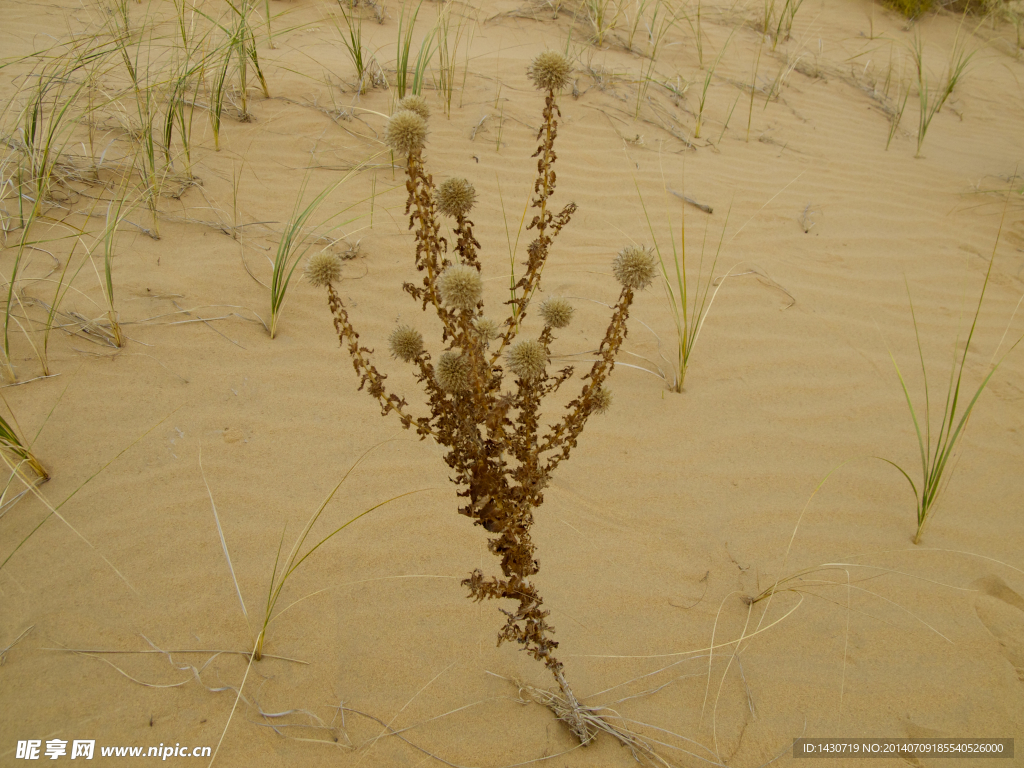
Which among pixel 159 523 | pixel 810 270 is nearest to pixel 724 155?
pixel 810 270

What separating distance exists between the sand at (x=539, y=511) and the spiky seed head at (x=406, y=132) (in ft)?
4.11

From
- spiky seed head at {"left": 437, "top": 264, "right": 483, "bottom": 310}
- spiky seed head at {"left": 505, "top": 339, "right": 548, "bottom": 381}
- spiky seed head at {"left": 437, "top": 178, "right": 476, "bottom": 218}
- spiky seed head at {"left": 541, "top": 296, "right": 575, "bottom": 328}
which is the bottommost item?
spiky seed head at {"left": 505, "top": 339, "right": 548, "bottom": 381}

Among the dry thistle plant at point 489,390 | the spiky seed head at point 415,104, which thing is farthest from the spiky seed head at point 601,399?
the spiky seed head at point 415,104

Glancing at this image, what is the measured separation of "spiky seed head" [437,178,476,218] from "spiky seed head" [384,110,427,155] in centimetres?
12

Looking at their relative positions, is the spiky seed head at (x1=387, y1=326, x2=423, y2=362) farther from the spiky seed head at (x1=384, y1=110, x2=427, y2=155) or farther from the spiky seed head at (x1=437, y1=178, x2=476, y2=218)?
the spiky seed head at (x1=384, y1=110, x2=427, y2=155)

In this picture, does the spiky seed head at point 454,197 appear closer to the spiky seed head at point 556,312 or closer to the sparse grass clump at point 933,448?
the spiky seed head at point 556,312

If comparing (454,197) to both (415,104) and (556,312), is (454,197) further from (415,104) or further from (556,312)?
(556,312)

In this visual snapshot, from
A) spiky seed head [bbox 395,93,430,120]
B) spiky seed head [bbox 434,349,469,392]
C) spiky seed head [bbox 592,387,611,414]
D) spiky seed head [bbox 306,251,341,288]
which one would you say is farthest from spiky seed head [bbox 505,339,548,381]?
spiky seed head [bbox 395,93,430,120]

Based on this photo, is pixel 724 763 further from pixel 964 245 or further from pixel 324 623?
pixel 964 245

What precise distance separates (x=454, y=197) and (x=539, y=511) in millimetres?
1213

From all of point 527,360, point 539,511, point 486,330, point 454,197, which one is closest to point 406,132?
point 454,197

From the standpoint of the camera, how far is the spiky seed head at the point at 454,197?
1.74 m

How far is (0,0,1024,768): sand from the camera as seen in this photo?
1.88m

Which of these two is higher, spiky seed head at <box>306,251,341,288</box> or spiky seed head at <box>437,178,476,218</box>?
spiky seed head at <box>437,178,476,218</box>
